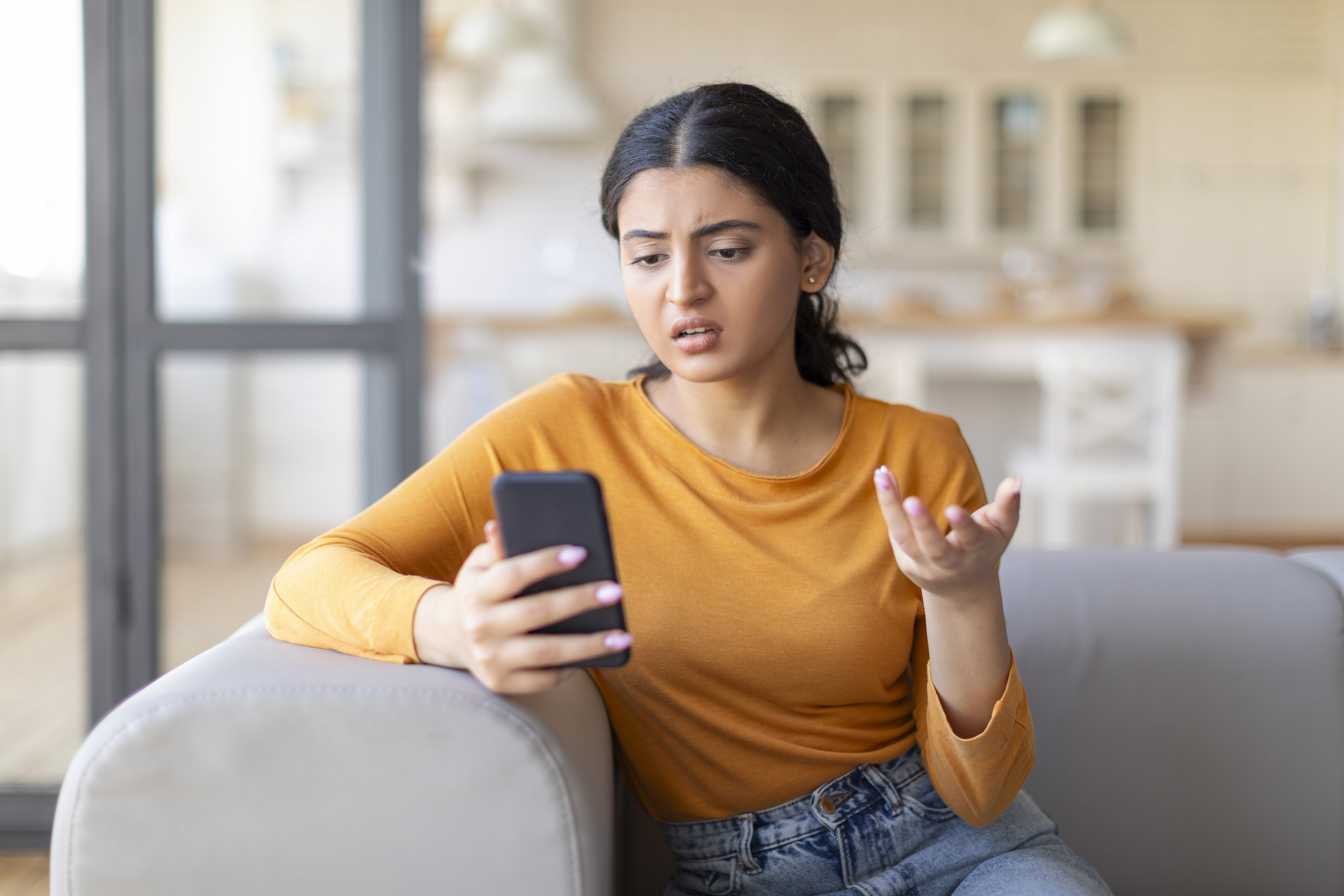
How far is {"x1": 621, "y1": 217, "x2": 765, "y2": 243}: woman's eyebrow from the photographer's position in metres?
0.96

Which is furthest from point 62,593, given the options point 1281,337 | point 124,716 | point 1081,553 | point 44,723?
point 1281,337

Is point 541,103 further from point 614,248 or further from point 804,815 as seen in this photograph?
point 804,815

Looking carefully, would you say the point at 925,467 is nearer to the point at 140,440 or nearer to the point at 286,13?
the point at 140,440

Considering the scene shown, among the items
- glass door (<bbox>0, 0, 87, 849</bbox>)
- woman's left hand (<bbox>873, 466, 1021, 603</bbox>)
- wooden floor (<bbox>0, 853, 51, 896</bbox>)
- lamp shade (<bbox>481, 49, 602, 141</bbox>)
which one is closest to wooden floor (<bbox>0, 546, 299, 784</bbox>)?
glass door (<bbox>0, 0, 87, 849</bbox>)

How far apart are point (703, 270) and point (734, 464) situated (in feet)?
0.63

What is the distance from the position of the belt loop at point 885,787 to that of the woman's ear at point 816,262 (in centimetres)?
46

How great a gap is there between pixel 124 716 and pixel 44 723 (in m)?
1.57

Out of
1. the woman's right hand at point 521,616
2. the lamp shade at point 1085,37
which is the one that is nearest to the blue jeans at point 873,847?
the woman's right hand at point 521,616

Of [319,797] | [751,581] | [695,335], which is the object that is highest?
[695,335]

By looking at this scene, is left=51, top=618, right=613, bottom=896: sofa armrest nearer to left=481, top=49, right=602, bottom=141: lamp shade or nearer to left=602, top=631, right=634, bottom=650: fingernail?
left=602, top=631, right=634, bottom=650: fingernail

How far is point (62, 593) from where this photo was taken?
201 centimetres

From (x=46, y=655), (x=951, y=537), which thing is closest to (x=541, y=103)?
(x=46, y=655)

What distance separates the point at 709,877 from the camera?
99 centimetres

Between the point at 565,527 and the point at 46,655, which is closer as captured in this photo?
the point at 565,527
